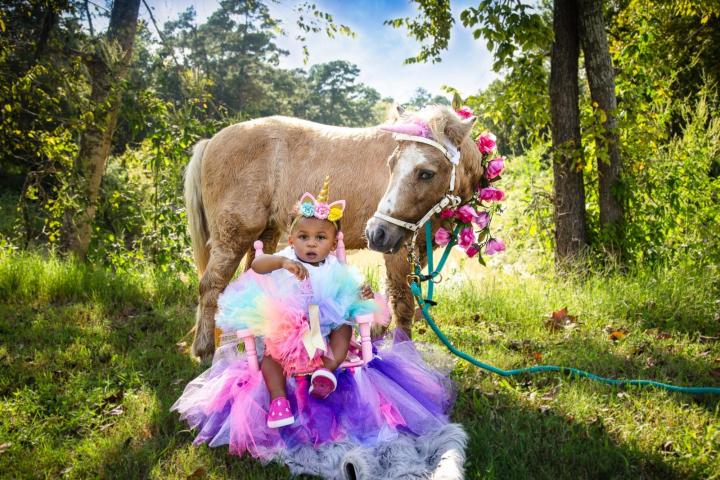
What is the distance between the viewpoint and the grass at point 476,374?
2.57 m

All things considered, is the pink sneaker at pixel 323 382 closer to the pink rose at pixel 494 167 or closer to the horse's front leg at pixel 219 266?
the horse's front leg at pixel 219 266

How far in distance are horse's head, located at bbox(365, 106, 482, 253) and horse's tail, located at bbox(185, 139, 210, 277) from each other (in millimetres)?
1918

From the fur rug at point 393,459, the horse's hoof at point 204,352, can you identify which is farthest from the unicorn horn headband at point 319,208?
the horse's hoof at point 204,352

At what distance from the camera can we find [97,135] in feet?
23.4

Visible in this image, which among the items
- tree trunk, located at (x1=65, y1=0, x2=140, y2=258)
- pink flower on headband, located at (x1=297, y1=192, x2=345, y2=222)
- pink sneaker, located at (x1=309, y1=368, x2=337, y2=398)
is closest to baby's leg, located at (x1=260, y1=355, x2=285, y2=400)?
pink sneaker, located at (x1=309, y1=368, x2=337, y2=398)

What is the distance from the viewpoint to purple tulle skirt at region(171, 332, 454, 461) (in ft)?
8.54

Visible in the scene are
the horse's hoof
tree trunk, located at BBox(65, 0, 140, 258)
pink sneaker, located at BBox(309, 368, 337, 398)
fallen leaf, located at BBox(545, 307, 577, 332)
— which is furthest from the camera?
tree trunk, located at BBox(65, 0, 140, 258)

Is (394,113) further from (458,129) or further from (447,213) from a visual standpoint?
(447,213)

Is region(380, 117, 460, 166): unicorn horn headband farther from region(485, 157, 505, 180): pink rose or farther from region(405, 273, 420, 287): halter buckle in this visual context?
region(405, 273, 420, 287): halter buckle

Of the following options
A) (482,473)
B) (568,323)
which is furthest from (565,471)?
(568,323)

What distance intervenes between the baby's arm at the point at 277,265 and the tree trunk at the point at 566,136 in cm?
433

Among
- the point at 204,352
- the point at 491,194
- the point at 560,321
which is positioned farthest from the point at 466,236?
the point at 204,352

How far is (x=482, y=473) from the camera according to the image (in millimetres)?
2430

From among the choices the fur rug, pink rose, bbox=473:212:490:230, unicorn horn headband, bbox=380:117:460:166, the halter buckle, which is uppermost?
unicorn horn headband, bbox=380:117:460:166
